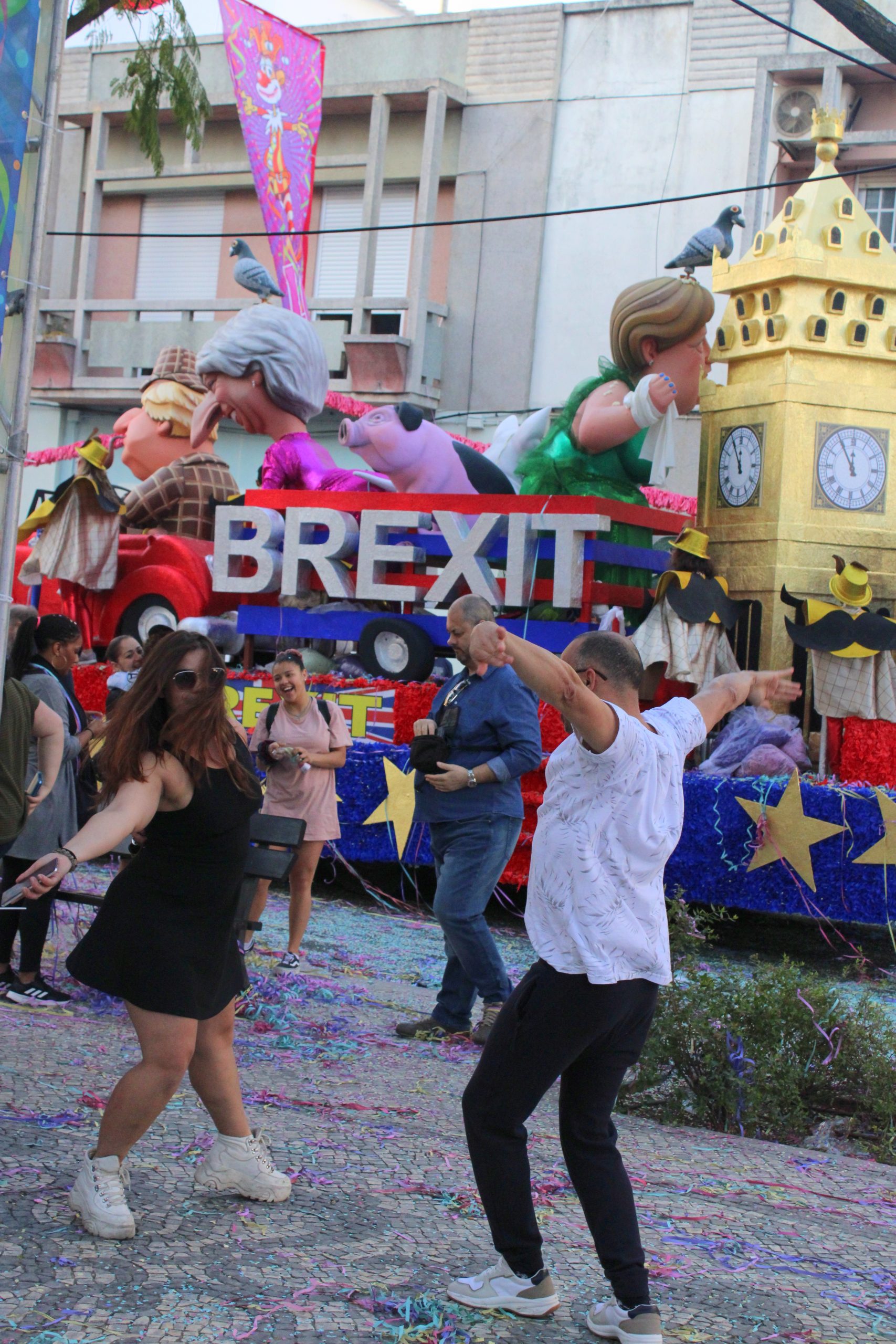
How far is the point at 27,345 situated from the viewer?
13.1 ft

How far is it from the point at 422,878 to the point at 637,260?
10.5 metres

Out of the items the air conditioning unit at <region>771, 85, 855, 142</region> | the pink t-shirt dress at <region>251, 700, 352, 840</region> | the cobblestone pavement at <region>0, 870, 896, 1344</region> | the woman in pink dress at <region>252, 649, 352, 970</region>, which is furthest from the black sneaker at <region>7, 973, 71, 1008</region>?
the air conditioning unit at <region>771, 85, 855, 142</region>

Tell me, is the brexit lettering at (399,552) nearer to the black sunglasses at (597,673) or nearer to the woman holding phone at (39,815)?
the woman holding phone at (39,815)

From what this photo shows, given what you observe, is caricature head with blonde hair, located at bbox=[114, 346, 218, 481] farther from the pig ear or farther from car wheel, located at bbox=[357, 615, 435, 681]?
car wheel, located at bbox=[357, 615, 435, 681]

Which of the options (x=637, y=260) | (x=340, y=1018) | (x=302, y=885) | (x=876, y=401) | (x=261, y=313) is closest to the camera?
(x=340, y=1018)

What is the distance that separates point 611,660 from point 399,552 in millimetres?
6255

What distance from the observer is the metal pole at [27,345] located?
3.96m

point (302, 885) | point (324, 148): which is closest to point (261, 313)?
point (302, 885)

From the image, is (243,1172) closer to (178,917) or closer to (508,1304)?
(178,917)

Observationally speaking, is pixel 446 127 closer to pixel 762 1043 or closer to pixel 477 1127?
pixel 762 1043

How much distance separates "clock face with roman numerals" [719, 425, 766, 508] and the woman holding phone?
5.11 metres

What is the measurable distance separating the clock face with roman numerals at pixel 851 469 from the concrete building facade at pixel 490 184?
24.6ft

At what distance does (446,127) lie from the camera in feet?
61.0

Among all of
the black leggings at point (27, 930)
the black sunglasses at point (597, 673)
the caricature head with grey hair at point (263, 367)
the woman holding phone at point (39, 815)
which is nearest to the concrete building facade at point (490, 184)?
the caricature head with grey hair at point (263, 367)
